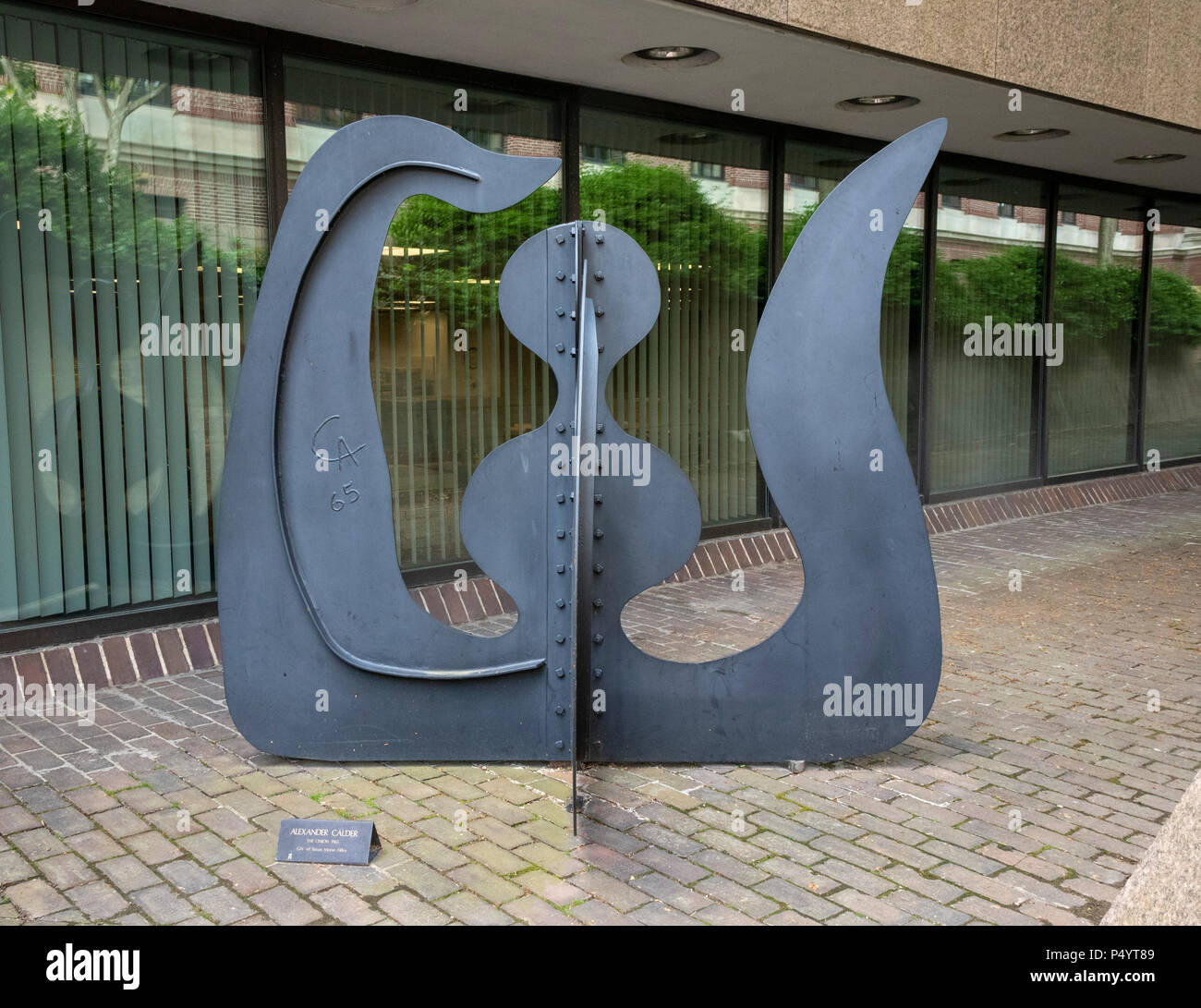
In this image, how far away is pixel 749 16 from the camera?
6754mm

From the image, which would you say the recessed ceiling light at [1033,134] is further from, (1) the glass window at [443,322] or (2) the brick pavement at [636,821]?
(2) the brick pavement at [636,821]

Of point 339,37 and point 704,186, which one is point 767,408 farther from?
point 704,186

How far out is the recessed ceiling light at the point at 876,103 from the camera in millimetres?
9094

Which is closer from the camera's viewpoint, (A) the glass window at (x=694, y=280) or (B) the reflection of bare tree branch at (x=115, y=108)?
(B) the reflection of bare tree branch at (x=115, y=108)

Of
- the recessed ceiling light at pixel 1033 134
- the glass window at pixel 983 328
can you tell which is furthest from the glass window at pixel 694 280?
the glass window at pixel 983 328

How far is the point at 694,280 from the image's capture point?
9.74 m

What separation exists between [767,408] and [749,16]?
305cm

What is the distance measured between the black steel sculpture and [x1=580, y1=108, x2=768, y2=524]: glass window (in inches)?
163

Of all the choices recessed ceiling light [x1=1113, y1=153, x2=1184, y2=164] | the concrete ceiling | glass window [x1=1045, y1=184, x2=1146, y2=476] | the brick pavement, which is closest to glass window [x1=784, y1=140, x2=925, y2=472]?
the concrete ceiling

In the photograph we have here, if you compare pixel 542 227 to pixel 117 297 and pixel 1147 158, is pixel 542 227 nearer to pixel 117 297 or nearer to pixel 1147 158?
pixel 117 297

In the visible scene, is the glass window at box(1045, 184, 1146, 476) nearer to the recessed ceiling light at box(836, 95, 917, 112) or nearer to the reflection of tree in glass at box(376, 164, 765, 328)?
the recessed ceiling light at box(836, 95, 917, 112)

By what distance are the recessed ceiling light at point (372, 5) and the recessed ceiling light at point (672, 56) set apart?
1.74 metres
